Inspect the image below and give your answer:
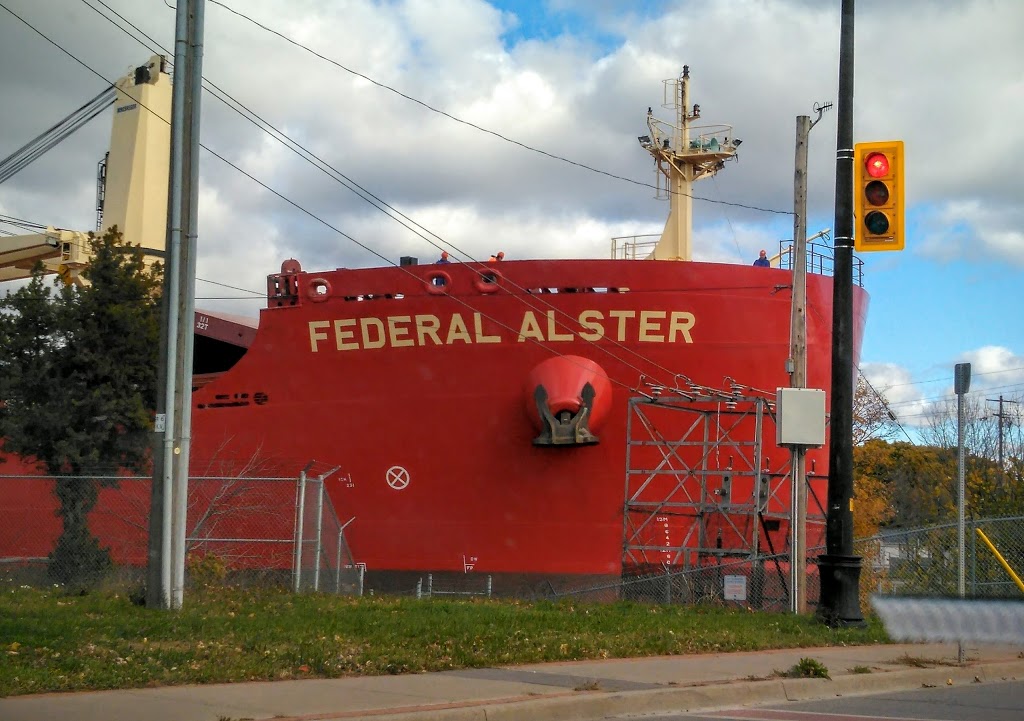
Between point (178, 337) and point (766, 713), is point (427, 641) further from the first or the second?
point (178, 337)

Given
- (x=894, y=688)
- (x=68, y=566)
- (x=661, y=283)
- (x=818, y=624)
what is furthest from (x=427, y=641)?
(x=661, y=283)

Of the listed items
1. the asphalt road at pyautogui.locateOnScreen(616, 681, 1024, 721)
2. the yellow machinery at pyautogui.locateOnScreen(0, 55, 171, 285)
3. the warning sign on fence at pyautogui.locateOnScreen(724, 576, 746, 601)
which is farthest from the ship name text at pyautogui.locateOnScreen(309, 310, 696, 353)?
the asphalt road at pyautogui.locateOnScreen(616, 681, 1024, 721)

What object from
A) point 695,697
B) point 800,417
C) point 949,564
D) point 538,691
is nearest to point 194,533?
point 800,417

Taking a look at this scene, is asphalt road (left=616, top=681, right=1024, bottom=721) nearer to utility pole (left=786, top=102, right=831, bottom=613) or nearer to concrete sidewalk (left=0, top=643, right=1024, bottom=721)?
concrete sidewalk (left=0, top=643, right=1024, bottom=721)

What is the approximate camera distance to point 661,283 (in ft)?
66.6

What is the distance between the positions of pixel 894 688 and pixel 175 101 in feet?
34.0

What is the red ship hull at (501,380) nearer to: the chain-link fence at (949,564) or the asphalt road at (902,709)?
the chain-link fence at (949,564)

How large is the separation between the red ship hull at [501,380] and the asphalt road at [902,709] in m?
9.25

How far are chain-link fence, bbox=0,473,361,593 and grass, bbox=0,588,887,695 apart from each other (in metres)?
2.82

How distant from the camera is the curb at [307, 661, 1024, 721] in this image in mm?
8438

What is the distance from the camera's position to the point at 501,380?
20.8 meters

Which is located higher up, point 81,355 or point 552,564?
point 81,355

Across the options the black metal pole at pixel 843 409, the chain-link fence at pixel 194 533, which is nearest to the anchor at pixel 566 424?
the chain-link fence at pixel 194 533

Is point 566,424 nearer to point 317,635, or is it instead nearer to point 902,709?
point 317,635
